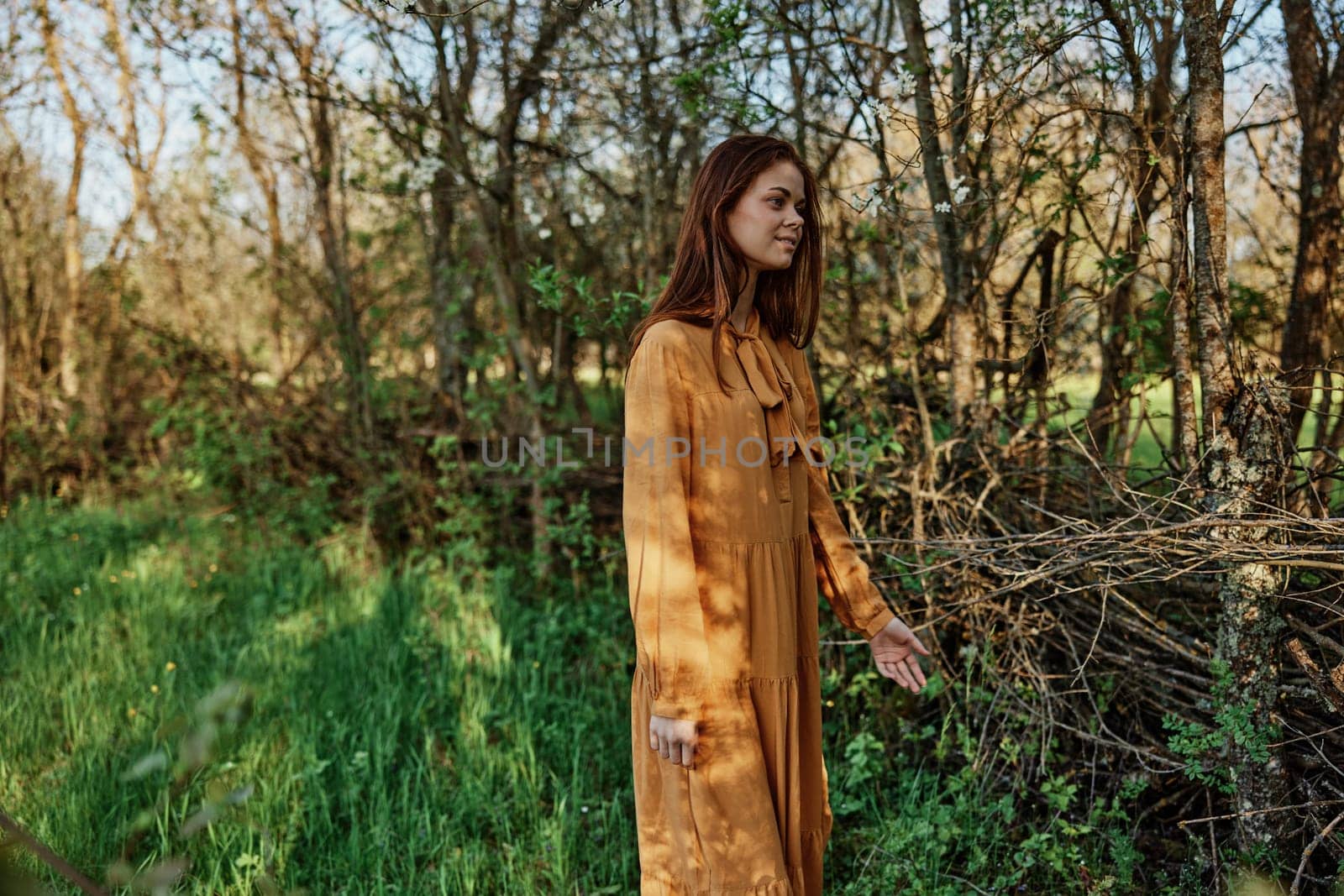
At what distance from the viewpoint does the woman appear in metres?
1.68

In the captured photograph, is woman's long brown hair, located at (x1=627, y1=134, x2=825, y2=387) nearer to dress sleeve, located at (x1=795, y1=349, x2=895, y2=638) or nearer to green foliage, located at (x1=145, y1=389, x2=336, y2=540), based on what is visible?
dress sleeve, located at (x1=795, y1=349, x2=895, y2=638)

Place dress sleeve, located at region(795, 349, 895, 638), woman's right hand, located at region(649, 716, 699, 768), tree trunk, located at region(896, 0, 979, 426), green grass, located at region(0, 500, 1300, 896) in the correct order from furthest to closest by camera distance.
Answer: tree trunk, located at region(896, 0, 979, 426) → green grass, located at region(0, 500, 1300, 896) → dress sleeve, located at region(795, 349, 895, 638) → woman's right hand, located at region(649, 716, 699, 768)

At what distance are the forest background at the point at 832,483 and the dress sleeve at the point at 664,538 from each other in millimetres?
778

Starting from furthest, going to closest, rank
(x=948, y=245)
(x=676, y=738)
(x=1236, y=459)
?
(x=948, y=245)
(x=1236, y=459)
(x=676, y=738)

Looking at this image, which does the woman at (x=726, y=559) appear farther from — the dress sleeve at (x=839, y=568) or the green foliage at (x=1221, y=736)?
the green foliage at (x=1221, y=736)

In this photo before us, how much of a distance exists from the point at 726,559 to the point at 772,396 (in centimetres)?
35

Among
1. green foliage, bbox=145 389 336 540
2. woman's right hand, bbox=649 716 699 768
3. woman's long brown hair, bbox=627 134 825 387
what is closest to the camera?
woman's right hand, bbox=649 716 699 768

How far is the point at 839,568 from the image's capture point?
2.05m

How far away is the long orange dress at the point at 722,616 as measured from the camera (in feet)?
5.50

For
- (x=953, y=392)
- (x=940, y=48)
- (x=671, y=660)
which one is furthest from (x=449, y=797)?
(x=940, y=48)

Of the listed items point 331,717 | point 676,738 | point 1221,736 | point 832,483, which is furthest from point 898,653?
point 331,717

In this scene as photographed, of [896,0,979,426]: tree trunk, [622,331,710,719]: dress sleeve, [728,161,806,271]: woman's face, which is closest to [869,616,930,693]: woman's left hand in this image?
[622,331,710,719]: dress sleeve

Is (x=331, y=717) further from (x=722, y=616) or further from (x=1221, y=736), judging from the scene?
(x=1221, y=736)

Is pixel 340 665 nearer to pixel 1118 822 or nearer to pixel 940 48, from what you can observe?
pixel 1118 822
